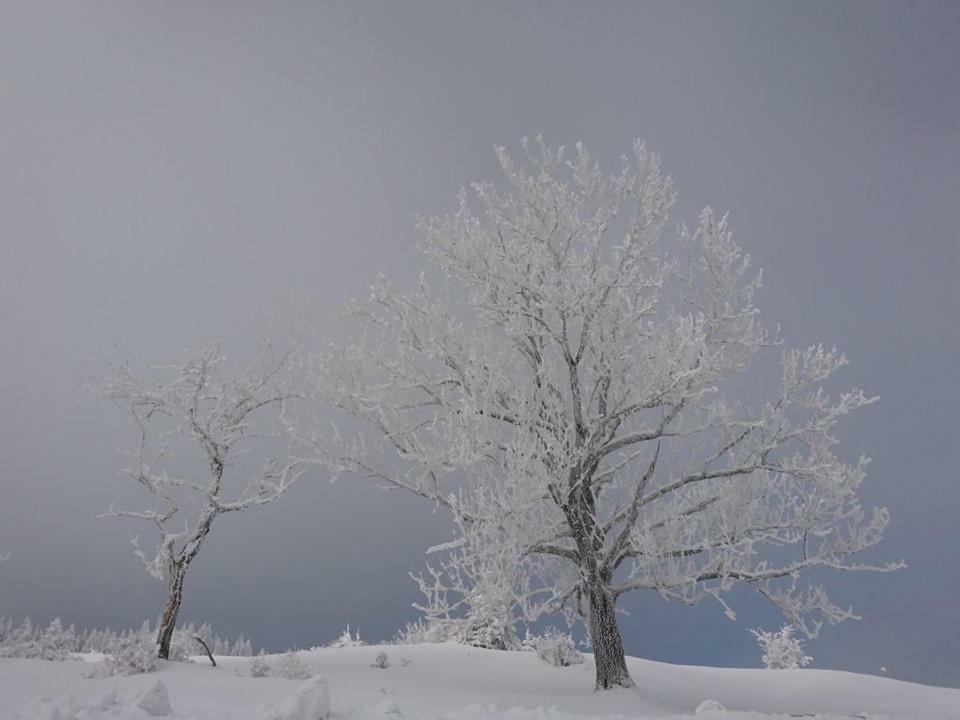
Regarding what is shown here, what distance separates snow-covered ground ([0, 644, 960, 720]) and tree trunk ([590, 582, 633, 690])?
0.34m

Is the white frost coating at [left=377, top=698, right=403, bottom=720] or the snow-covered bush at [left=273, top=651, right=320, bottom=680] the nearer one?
the white frost coating at [left=377, top=698, right=403, bottom=720]

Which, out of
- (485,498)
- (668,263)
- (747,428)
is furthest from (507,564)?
(668,263)

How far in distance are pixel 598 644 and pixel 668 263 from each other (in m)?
6.23

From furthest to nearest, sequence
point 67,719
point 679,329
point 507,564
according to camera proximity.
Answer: point 679,329 < point 507,564 < point 67,719

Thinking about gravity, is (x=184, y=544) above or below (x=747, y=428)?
below

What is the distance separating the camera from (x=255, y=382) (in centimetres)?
1398

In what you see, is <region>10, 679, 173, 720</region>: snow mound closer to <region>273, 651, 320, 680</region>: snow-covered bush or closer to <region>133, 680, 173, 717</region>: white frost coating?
<region>133, 680, 173, 717</region>: white frost coating

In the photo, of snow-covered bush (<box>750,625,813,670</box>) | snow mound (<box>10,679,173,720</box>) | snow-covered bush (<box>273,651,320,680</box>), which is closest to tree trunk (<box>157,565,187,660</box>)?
snow-covered bush (<box>273,651,320,680</box>)

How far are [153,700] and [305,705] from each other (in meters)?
1.53

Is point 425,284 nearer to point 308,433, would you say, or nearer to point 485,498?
point 308,433

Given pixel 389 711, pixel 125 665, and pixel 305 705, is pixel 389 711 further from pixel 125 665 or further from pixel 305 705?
pixel 125 665

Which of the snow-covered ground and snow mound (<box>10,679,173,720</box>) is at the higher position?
snow mound (<box>10,679,173,720</box>)

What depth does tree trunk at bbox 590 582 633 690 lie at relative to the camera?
9.88m

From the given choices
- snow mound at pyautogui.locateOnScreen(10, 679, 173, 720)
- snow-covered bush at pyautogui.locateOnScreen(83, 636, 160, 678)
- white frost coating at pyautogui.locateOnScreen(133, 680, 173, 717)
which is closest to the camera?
snow mound at pyautogui.locateOnScreen(10, 679, 173, 720)
